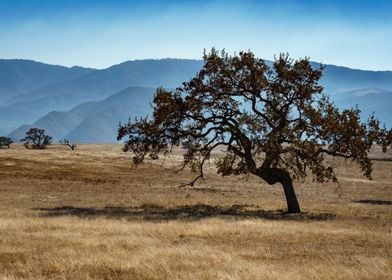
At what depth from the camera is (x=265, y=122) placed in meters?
38.9

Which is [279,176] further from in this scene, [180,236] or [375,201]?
[375,201]

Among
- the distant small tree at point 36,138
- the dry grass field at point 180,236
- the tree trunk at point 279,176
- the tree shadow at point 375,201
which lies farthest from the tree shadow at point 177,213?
the distant small tree at point 36,138

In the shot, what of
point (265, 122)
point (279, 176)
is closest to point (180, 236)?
point (279, 176)

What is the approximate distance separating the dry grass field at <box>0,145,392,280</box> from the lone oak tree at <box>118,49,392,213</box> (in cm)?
371

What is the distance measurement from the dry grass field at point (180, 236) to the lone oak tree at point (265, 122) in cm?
371

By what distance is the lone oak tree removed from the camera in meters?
35.3

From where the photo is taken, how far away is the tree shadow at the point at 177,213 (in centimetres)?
3052

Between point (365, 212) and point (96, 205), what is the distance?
64.0ft

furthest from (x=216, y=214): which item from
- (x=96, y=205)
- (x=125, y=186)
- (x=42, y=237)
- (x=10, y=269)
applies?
(x=125, y=186)

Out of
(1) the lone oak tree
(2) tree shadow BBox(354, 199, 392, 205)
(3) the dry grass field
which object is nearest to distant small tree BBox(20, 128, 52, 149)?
(3) the dry grass field

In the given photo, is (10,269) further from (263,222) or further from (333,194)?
(333,194)

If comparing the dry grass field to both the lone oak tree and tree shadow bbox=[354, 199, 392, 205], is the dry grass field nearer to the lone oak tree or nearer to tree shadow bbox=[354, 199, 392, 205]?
tree shadow bbox=[354, 199, 392, 205]

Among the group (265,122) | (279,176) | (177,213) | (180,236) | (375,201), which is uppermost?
(265,122)

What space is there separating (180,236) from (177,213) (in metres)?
10.6
